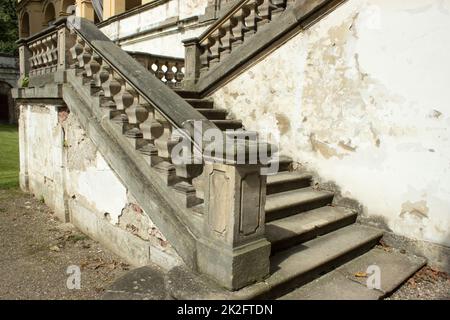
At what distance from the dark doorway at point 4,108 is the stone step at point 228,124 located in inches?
1119

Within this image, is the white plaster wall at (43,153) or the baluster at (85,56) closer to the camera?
the baluster at (85,56)

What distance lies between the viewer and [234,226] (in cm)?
272

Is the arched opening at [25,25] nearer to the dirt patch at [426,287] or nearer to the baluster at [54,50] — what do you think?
the baluster at [54,50]

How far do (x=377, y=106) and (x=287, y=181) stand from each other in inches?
53.4

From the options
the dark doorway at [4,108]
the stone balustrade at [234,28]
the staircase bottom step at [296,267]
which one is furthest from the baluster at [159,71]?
the dark doorway at [4,108]

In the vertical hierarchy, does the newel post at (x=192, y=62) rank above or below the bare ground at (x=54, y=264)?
above

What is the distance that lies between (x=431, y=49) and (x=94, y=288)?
14.0 feet

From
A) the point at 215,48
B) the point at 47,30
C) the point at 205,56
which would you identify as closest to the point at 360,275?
the point at 215,48

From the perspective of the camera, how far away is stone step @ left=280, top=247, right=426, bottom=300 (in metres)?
3.04

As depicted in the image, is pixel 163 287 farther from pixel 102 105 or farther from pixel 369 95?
pixel 369 95

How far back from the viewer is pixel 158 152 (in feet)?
12.5

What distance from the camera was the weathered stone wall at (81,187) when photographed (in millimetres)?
4027

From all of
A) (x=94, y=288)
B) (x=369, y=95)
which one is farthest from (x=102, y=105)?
(x=369, y=95)
